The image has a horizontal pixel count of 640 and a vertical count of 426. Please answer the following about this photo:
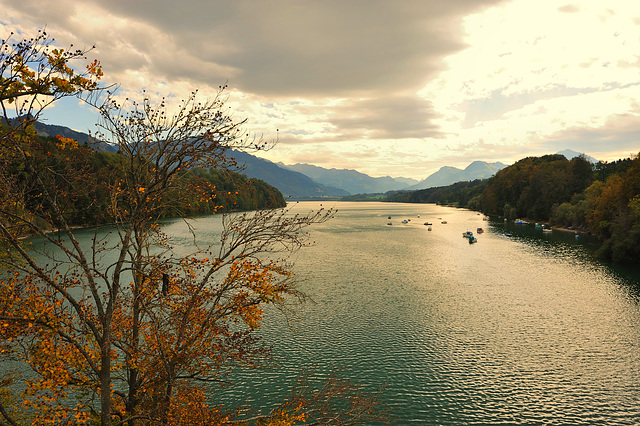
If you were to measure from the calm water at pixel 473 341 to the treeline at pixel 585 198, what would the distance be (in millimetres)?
8855

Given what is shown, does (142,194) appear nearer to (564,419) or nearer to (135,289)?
(135,289)

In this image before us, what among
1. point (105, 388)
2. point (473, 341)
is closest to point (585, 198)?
point (473, 341)

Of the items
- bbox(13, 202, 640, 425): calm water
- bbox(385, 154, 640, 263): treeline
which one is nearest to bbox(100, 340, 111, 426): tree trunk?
bbox(13, 202, 640, 425): calm water

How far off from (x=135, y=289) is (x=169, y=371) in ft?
13.7

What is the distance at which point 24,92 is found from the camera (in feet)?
34.7

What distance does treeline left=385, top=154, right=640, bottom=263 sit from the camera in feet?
243

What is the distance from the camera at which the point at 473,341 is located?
127 feet

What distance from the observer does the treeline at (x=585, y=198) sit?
2913 inches

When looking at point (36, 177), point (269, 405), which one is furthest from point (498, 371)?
point (36, 177)

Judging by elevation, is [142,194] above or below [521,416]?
above

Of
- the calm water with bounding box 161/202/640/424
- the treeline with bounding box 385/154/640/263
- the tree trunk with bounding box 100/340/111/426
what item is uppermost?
the treeline with bounding box 385/154/640/263

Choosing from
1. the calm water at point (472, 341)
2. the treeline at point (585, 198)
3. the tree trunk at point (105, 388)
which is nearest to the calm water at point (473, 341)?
the calm water at point (472, 341)

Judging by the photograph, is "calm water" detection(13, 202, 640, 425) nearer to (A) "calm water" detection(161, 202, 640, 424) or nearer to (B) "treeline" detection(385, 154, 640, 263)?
(A) "calm water" detection(161, 202, 640, 424)

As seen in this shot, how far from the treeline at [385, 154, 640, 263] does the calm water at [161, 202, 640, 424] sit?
8855 millimetres
